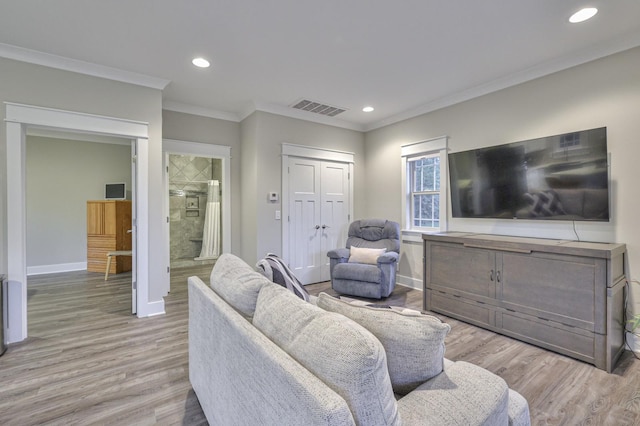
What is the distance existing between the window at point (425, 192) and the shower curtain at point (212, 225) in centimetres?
445

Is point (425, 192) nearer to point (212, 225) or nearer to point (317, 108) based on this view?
point (317, 108)

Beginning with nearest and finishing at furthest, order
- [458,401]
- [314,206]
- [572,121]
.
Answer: [458,401]
[572,121]
[314,206]

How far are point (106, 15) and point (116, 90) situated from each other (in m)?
1.05

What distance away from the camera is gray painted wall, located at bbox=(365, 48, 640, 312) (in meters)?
2.54

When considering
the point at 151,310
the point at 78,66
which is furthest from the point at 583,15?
the point at 151,310

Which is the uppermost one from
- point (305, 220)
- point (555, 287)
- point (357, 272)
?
point (305, 220)

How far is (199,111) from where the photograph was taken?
4.23m

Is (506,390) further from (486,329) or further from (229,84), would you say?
(229,84)

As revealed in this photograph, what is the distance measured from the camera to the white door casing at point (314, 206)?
14.4 ft

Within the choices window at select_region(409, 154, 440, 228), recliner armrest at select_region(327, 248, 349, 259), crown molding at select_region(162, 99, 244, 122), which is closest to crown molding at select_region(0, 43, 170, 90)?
crown molding at select_region(162, 99, 244, 122)

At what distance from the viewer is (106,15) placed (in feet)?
7.34

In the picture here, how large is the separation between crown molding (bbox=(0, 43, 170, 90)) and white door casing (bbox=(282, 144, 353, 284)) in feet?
5.95

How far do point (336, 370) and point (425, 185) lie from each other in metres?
4.00

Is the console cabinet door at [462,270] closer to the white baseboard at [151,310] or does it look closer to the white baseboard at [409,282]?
the white baseboard at [409,282]
